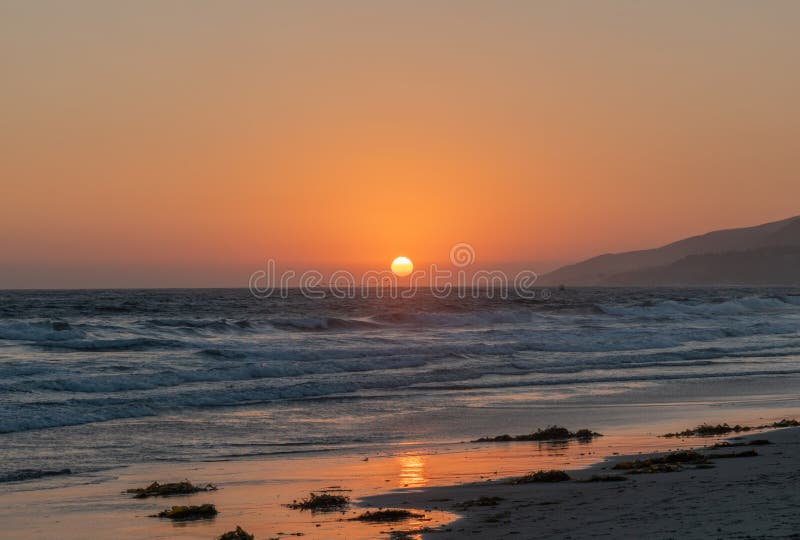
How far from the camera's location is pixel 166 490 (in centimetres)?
1135

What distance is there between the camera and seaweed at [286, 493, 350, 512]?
10.3 m

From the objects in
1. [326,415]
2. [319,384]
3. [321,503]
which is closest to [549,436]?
[326,415]

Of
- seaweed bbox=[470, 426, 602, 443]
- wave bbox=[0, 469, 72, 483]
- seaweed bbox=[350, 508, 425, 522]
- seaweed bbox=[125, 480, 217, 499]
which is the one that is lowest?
seaweed bbox=[470, 426, 602, 443]

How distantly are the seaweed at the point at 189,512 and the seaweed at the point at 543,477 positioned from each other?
3724 millimetres

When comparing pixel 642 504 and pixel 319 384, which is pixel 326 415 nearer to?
pixel 319 384

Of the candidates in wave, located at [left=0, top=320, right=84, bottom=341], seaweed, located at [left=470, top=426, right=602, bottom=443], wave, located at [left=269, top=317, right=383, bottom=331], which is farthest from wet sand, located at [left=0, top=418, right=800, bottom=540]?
wave, located at [left=269, top=317, right=383, bottom=331]

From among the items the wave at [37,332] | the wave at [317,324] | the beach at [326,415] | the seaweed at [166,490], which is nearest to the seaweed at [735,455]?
the beach at [326,415]

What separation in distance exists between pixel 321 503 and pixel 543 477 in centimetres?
291

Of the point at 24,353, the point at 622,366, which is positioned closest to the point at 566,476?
the point at 622,366

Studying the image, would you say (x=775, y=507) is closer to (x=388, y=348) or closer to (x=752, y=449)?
(x=752, y=449)

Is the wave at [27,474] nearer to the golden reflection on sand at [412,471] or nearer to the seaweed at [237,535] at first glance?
the golden reflection on sand at [412,471]

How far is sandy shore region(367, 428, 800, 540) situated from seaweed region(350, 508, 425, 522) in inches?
18.6

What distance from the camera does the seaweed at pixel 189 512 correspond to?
1001 cm

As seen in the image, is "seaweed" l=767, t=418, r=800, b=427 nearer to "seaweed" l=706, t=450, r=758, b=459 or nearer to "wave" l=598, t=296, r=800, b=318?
"seaweed" l=706, t=450, r=758, b=459
